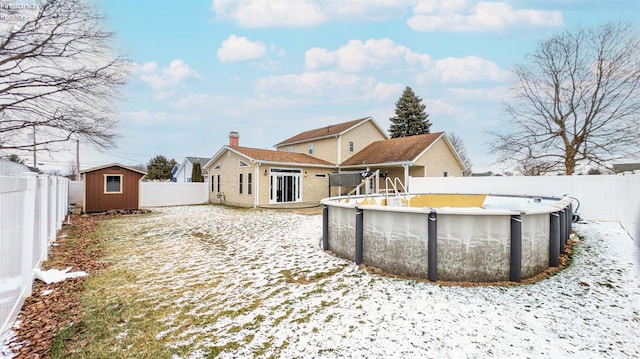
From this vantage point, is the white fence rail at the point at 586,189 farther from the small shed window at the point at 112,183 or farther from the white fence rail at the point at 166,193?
the small shed window at the point at 112,183

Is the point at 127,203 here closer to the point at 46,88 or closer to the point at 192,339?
the point at 46,88

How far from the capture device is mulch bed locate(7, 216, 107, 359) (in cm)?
272

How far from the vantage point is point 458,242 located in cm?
423

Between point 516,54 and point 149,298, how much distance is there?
2198 cm

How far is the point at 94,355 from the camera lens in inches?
101

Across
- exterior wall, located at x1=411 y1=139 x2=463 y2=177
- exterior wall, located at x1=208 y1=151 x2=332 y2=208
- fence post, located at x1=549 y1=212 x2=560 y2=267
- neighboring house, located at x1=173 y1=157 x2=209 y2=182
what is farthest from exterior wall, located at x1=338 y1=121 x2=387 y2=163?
neighboring house, located at x1=173 y1=157 x2=209 y2=182

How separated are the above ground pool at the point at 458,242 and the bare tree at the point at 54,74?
12740mm

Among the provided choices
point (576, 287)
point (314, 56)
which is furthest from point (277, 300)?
point (314, 56)

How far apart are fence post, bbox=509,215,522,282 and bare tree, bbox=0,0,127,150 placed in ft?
48.4

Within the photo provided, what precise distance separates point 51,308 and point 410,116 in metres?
32.6

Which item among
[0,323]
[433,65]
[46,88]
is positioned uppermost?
[433,65]

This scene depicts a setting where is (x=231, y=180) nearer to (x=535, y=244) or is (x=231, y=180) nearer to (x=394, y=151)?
(x=394, y=151)

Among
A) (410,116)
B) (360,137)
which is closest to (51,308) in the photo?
(360,137)

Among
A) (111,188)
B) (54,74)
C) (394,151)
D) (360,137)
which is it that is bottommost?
(111,188)
